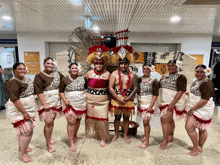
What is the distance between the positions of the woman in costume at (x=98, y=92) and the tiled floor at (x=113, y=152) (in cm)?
30

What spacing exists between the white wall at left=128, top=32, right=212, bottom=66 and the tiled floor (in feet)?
10.0

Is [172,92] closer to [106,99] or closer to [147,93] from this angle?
[147,93]

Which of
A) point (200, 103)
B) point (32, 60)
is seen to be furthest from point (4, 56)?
point (200, 103)

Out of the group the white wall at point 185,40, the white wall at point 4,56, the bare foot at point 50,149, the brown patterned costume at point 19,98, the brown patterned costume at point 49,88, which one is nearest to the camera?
the brown patterned costume at point 19,98

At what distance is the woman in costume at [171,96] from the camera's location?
2150mm

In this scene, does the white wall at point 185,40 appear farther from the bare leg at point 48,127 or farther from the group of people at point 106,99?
the bare leg at point 48,127

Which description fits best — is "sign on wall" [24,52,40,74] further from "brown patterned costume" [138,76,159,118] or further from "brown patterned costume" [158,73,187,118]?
"brown patterned costume" [158,73,187,118]

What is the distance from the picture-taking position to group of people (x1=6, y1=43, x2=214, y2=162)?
6.48 feet

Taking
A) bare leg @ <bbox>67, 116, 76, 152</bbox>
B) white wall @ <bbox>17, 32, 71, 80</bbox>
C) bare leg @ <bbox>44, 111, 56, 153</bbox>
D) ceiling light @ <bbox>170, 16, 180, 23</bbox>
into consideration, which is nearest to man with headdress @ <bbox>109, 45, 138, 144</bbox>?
bare leg @ <bbox>67, 116, 76, 152</bbox>

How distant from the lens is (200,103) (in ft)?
6.46

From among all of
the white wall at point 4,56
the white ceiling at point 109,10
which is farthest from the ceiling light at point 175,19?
the white wall at point 4,56

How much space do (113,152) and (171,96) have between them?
4.31 ft

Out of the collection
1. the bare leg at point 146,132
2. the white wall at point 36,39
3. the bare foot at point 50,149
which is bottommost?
the bare foot at point 50,149

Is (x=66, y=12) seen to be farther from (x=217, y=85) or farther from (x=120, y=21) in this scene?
(x=217, y=85)
